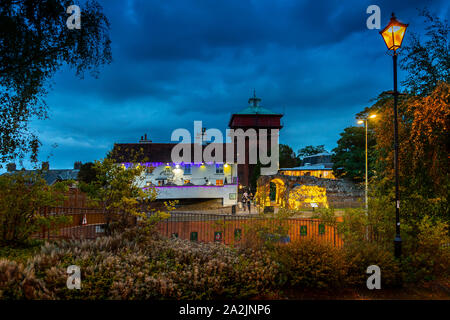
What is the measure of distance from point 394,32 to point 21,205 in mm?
12295

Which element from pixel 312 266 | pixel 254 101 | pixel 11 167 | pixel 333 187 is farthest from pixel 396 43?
pixel 254 101

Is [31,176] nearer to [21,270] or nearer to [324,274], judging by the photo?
[21,270]

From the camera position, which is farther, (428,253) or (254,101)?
(254,101)

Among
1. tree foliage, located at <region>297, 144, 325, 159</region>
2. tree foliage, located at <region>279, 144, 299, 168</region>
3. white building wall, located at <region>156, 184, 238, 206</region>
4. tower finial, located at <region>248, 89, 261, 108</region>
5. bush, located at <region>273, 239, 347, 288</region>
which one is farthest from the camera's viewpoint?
tree foliage, located at <region>297, 144, 325, 159</region>

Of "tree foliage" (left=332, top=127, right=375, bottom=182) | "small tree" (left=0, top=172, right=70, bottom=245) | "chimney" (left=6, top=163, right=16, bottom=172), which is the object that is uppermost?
"tree foliage" (left=332, top=127, right=375, bottom=182)

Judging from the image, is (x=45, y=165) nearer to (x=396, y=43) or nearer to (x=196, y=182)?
(x=396, y=43)

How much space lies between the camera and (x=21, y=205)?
22.6 feet

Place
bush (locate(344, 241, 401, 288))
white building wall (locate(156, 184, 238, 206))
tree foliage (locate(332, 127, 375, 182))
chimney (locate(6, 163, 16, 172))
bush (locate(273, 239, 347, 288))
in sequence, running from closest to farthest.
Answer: bush (locate(273, 239, 347, 288)) < bush (locate(344, 241, 401, 288)) < chimney (locate(6, 163, 16, 172)) < white building wall (locate(156, 184, 238, 206)) < tree foliage (locate(332, 127, 375, 182))

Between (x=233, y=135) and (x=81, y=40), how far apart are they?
30.4 metres

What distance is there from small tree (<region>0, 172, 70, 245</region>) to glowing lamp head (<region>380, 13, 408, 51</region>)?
1151cm

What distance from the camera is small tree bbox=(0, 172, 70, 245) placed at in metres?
6.73

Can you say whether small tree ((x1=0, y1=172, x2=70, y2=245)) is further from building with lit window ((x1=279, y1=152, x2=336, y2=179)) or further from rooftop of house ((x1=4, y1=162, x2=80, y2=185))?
building with lit window ((x1=279, y1=152, x2=336, y2=179))

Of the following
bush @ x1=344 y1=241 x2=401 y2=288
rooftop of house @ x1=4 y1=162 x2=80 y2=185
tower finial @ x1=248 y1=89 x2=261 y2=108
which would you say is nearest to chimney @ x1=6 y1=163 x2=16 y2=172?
rooftop of house @ x1=4 y1=162 x2=80 y2=185

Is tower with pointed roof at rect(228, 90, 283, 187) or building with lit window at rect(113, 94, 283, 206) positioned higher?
tower with pointed roof at rect(228, 90, 283, 187)
